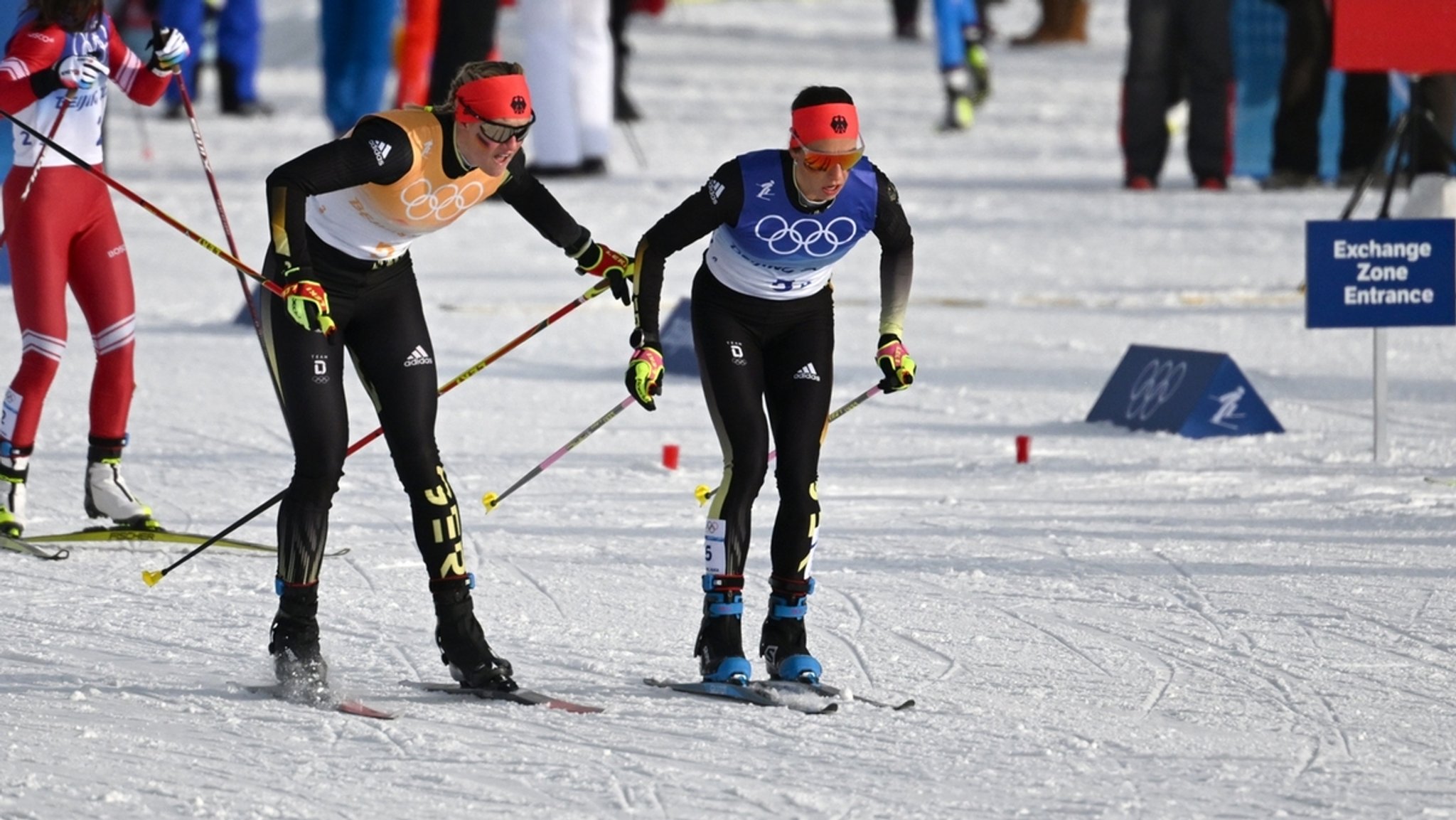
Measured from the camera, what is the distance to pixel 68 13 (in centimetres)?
698

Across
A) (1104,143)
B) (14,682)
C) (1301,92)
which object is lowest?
(1104,143)

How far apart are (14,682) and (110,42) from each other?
2.45m

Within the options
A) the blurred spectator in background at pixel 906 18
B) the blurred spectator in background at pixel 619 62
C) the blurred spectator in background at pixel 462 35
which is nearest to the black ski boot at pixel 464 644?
the blurred spectator in background at pixel 462 35

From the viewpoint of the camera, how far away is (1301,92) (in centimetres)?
1595

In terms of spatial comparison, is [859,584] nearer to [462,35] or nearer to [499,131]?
[499,131]

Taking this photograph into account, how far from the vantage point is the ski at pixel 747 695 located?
524cm

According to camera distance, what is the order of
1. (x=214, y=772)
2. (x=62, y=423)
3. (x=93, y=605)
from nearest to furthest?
(x=214, y=772) → (x=93, y=605) → (x=62, y=423)

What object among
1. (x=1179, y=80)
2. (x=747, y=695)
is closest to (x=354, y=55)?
(x=1179, y=80)

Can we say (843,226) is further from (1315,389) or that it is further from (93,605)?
(1315,389)

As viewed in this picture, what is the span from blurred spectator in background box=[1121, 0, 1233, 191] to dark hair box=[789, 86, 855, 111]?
11.1m

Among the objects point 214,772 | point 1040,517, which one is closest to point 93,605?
point 214,772

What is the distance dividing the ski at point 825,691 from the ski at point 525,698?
1.34ft

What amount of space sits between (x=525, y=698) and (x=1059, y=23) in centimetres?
2268

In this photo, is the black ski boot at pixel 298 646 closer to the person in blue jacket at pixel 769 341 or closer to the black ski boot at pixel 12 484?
the person in blue jacket at pixel 769 341
